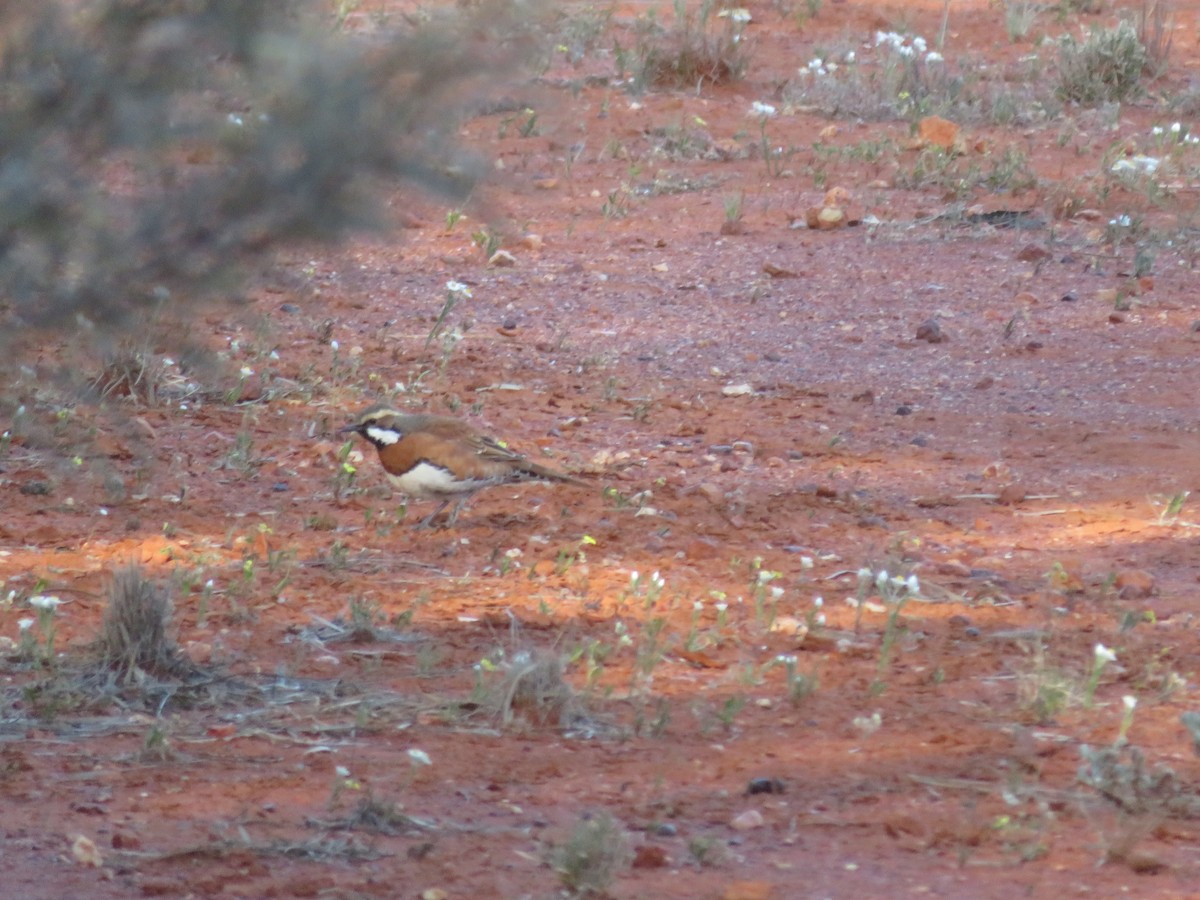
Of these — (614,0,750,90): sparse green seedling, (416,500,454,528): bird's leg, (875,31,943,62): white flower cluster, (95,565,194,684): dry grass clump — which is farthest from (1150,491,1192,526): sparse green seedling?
(875,31,943,62): white flower cluster

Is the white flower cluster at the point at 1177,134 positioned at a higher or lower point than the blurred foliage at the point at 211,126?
lower

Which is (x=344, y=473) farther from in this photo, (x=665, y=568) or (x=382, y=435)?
(x=665, y=568)

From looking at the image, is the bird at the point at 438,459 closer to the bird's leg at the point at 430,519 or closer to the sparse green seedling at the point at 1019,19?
the bird's leg at the point at 430,519

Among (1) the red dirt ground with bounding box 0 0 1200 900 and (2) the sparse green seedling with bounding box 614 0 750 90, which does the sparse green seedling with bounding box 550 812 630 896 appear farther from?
(2) the sparse green seedling with bounding box 614 0 750 90

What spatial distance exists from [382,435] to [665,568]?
3.95 ft

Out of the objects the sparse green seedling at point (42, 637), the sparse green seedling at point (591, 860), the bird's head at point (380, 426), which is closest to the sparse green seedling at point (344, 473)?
the bird's head at point (380, 426)

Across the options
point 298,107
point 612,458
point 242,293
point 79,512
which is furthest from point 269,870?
point 612,458

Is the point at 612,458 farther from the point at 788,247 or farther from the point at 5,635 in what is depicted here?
the point at 788,247

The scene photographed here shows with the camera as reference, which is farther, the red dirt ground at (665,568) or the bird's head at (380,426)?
the bird's head at (380,426)

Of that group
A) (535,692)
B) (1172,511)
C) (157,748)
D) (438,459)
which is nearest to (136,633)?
(157,748)

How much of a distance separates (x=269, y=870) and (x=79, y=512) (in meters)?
3.07

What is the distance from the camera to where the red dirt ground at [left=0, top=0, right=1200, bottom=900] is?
3.95m

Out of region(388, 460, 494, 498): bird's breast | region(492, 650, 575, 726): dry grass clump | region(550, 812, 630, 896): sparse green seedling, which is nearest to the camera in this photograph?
region(550, 812, 630, 896): sparse green seedling

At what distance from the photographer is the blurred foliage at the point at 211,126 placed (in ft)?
9.26
